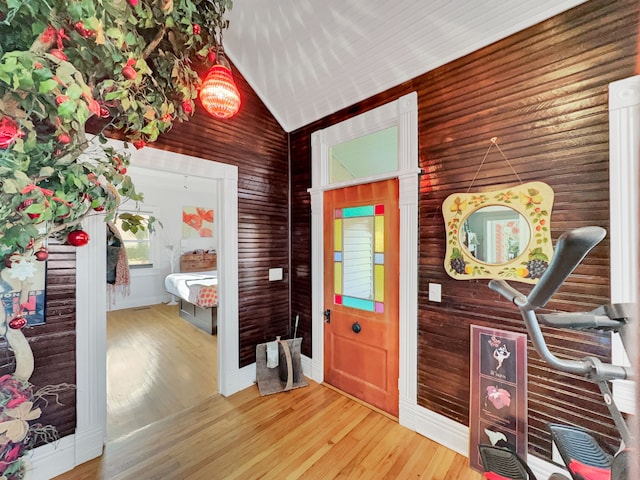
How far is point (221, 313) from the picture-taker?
2.44 m

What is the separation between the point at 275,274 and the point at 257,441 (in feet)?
4.79

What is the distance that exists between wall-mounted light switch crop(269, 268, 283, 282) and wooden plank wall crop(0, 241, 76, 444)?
5.10 ft

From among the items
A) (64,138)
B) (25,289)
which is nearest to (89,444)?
(25,289)

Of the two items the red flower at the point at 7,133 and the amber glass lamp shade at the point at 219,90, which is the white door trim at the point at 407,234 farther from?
the red flower at the point at 7,133

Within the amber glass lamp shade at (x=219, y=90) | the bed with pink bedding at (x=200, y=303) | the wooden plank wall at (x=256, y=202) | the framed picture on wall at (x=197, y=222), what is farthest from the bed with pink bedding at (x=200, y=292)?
the amber glass lamp shade at (x=219, y=90)

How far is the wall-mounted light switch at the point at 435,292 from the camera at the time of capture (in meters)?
1.87

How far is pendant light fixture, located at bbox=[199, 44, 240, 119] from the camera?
1658mm

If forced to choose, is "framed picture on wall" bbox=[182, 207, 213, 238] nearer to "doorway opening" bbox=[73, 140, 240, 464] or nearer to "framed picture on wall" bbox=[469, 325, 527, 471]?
"doorway opening" bbox=[73, 140, 240, 464]

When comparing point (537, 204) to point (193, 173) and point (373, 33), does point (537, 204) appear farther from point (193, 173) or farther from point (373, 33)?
point (193, 173)

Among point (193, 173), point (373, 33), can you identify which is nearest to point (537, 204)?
point (373, 33)

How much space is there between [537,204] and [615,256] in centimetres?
42

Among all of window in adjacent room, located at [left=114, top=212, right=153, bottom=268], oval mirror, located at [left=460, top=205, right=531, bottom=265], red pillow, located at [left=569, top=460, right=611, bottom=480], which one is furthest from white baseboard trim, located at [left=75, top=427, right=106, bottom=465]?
window in adjacent room, located at [left=114, top=212, right=153, bottom=268]

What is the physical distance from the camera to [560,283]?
0.53m

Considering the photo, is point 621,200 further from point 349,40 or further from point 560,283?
point 349,40
